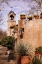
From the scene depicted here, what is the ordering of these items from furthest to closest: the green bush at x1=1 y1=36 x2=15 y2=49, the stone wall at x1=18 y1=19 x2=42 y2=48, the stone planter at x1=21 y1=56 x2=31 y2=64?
the green bush at x1=1 y1=36 x2=15 y2=49 < the stone wall at x1=18 y1=19 x2=42 y2=48 < the stone planter at x1=21 y1=56 x2=31 y2=64

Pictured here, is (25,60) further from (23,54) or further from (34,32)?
(34,32)

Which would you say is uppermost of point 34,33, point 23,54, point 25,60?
point 34,33

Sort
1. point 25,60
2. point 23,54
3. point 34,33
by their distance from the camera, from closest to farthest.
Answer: point 25,60 → point 23,54 → point 34,33

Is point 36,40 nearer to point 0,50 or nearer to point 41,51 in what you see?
point 41,51

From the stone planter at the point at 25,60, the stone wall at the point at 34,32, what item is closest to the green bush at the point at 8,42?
the stone wall at the point at 34,32

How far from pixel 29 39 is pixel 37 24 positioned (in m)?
1.26

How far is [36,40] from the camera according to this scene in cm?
1716

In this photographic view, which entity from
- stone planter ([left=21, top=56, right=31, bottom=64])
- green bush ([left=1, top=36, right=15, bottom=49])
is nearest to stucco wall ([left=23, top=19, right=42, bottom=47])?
stone planter ([left=21, top=56, right=31, bottom=64])

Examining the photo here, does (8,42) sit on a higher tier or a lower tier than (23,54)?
higher

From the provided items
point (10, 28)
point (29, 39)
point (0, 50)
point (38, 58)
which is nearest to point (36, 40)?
point (29, 39)

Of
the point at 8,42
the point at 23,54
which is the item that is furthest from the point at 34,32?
the point at 8,42

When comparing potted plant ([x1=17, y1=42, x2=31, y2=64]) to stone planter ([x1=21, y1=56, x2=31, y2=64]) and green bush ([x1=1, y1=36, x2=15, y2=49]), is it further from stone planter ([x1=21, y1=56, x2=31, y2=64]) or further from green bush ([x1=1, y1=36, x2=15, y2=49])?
green bush ([x1=1, y1=36, x2=15, y2=49])

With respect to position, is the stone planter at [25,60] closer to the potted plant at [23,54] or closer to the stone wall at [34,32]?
the potted plant at [23,54]

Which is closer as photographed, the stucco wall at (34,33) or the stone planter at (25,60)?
the stone planter at (25,60)
